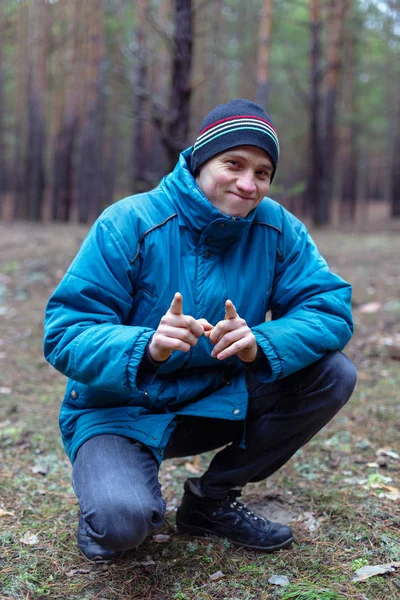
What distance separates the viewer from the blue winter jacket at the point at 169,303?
6.80ft

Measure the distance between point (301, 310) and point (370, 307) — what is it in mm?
3919

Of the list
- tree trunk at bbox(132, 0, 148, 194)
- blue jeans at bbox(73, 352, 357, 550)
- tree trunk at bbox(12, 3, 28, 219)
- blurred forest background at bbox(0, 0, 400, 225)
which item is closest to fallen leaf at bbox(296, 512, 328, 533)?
blue jeans at bbox(73, 352, 357, 550)

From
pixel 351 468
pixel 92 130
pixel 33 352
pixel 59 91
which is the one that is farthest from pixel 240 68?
pixel 351 468

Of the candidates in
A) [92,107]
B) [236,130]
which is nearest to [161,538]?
[236,130]

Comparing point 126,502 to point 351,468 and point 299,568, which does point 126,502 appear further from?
point 351,468

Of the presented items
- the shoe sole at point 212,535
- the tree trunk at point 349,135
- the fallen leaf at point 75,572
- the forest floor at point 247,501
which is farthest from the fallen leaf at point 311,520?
the tree trunk at point 349,135

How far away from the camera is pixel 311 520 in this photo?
261 centimetres

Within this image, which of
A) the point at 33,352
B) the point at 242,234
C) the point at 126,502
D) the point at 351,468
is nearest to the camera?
the point at 126,502

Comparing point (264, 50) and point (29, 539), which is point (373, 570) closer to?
point (29, 539)

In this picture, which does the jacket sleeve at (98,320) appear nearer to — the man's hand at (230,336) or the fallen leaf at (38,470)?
the man's hand at (230,336)

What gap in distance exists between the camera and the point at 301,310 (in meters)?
2.32

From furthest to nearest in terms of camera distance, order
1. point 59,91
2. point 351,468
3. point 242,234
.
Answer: point 59,91 < point 351,468 < point 242,234

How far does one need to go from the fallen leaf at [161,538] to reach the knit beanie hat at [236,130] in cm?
156

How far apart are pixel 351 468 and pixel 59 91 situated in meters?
18.8
